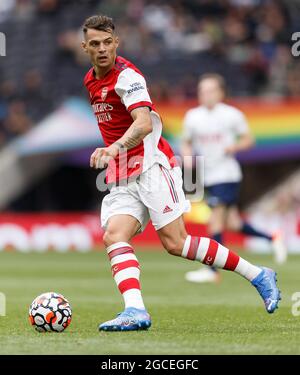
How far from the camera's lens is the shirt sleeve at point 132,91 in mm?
7508

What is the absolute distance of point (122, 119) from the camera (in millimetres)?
7820

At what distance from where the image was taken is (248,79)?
24.1 meters

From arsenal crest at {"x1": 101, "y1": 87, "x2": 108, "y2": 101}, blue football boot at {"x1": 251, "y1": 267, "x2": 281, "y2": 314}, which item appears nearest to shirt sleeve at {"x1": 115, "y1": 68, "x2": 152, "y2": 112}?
arsenal crest at {"x1": 101, "y1": 87, "x2": 108, "y2": 101}

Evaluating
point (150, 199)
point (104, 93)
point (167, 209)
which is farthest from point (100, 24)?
point (167, 209)

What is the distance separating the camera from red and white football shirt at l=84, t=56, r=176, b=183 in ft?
25.0

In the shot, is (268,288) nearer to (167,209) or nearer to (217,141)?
(167,209)

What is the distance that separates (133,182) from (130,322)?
3.74 ft

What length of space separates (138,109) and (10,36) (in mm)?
19047

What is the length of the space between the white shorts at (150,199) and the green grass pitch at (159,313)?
86 centimetres

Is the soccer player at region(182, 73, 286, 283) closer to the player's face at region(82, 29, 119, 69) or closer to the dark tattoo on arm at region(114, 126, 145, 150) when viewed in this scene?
the player's face at region(82, 29, 119, 69)

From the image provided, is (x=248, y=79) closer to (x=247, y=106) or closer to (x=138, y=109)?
(x=247, y=106)

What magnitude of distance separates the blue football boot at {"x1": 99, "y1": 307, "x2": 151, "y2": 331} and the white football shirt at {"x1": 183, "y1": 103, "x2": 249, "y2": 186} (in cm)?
637

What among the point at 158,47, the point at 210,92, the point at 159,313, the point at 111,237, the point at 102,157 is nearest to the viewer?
the point at 102,157
